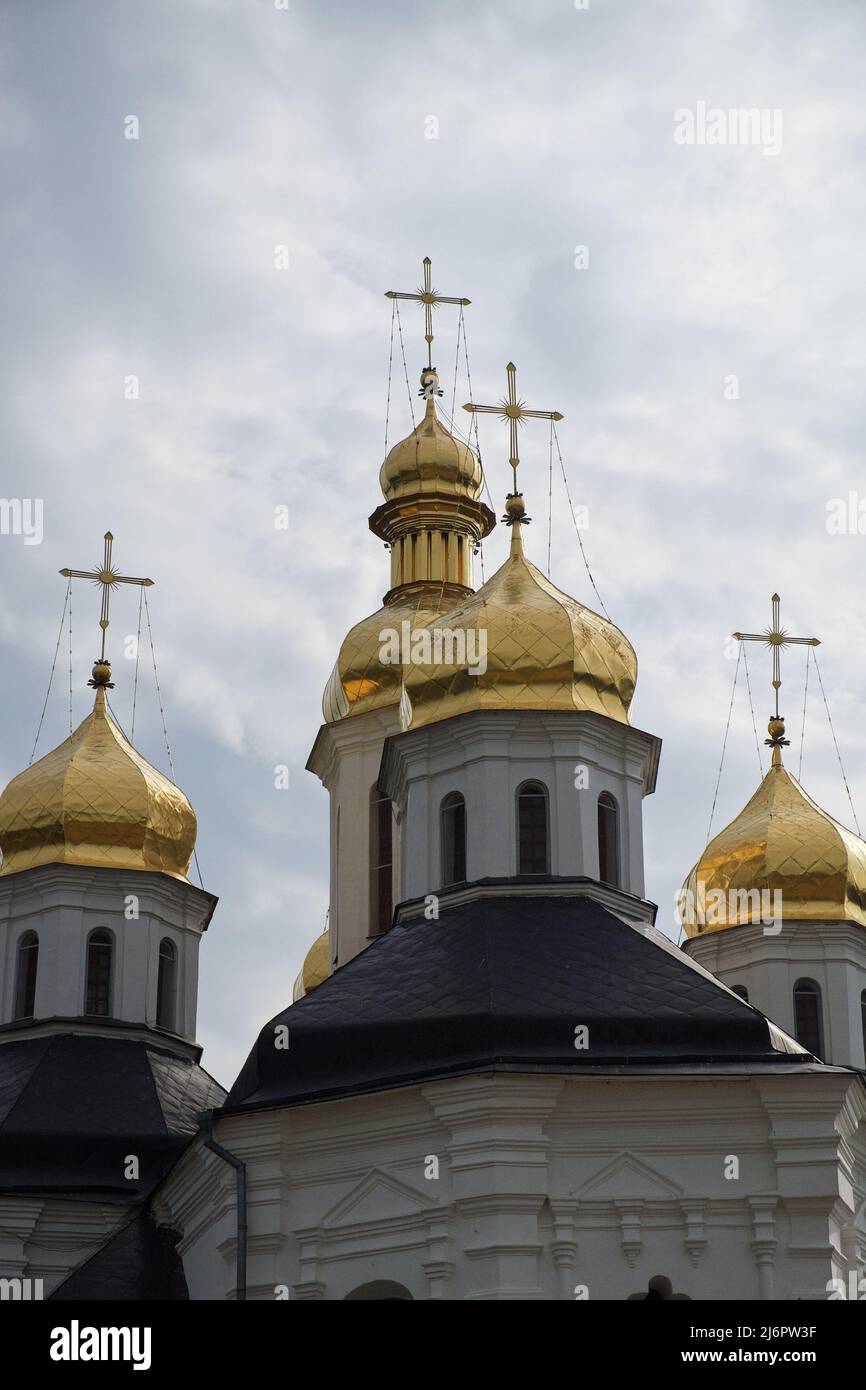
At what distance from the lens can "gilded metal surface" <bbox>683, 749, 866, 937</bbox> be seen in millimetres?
24781

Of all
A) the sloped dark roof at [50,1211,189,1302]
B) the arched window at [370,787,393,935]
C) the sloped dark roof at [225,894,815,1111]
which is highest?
the arched window at [370,787,393,935]

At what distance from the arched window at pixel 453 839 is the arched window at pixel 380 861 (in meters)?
3.34

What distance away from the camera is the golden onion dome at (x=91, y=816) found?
24.2 metres

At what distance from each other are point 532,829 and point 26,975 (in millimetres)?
6922

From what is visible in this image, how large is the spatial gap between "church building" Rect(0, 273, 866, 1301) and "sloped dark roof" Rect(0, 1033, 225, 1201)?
0.03 metres

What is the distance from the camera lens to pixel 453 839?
20016mm

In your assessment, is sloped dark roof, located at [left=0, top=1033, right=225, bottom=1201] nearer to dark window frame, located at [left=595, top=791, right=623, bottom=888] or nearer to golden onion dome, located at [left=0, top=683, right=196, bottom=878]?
golden onion dome, located at [left=0, top=683, right=196, bottom=878]

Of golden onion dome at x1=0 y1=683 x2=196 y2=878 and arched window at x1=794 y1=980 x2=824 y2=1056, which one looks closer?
golden onion dome at x1=0 y1=683 x2=196 y2=878

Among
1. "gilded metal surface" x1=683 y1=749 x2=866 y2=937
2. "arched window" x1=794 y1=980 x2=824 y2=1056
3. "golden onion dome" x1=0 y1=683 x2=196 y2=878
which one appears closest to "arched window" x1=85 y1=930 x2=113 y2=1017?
"golden onion dome" x1=0 y1=683 x2=196 y2=878

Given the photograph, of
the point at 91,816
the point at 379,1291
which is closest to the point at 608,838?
the point at 379,1291

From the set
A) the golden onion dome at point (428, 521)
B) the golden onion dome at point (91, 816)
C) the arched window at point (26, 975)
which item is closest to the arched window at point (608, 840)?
the golden onion dome at point (428, 521)

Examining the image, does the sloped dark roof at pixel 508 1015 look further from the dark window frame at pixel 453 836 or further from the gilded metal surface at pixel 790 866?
the gilded metal surface at pixel 790 866
